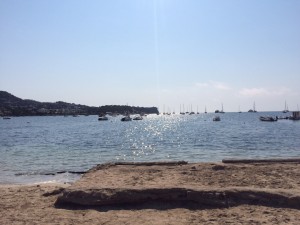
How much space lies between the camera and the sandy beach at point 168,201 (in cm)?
951

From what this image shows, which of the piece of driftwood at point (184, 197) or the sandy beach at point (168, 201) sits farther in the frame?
the piece of driftwood at point (184, 197)

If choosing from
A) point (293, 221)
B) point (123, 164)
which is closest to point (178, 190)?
point (293, 221)

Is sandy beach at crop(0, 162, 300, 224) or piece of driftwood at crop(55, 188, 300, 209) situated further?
piece of driftwood at crop(55, 188, 300, 209)

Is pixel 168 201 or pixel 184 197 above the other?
pixel 184 197

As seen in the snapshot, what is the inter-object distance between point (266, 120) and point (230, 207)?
111 meters

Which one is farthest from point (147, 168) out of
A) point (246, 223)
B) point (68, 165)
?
point (68, 165)

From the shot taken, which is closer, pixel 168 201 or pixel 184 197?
pixel 184 197

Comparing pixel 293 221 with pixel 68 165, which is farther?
pixel 68 165

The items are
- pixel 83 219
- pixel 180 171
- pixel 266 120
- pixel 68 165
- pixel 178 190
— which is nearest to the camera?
pixel 83 219

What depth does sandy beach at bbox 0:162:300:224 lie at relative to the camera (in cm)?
951

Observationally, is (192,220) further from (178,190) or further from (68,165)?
(68,165)

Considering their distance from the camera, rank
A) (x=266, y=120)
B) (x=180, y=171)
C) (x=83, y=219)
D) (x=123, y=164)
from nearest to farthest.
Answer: (x=83, y=219) → (x=180, y=171) → (x=123, y=164) → (x=266, y=120)

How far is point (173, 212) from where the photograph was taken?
10000mm

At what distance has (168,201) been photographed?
1070cm
